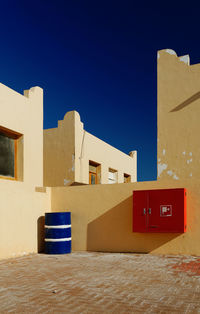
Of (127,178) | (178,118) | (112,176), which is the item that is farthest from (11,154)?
(127,178)

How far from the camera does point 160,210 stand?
8711mm

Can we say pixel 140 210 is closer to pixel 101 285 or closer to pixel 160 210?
pixel 160 210

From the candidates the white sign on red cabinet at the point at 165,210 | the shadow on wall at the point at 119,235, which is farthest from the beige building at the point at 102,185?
the white sign on red cabinet at the point at 165,210

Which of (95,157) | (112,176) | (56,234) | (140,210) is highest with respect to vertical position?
(95,157)

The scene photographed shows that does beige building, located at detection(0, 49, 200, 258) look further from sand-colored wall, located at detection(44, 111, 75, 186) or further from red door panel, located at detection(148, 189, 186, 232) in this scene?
sand-colored wall, located at detection(44, 111, 75, 186)

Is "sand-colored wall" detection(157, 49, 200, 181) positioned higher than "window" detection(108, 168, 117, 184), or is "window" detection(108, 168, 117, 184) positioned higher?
"sand-colored wall" detection(157, 49, 200, 181)

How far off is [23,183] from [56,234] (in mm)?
2001

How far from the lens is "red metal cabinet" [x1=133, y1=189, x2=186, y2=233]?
849 centimetres

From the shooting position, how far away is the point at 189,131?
35.0ft

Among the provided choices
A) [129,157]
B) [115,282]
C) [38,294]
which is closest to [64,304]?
[38,294]

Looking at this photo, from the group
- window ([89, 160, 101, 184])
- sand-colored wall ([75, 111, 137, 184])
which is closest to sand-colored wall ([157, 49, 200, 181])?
sand-colored wall ([75, 111, 137, 184])

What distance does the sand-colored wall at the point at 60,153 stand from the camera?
14.5m

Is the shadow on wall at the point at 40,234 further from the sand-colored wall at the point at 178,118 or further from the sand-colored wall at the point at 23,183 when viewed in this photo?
the sand-colored wall at the point at 178,118

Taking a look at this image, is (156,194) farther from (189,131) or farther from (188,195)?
(189,131)
